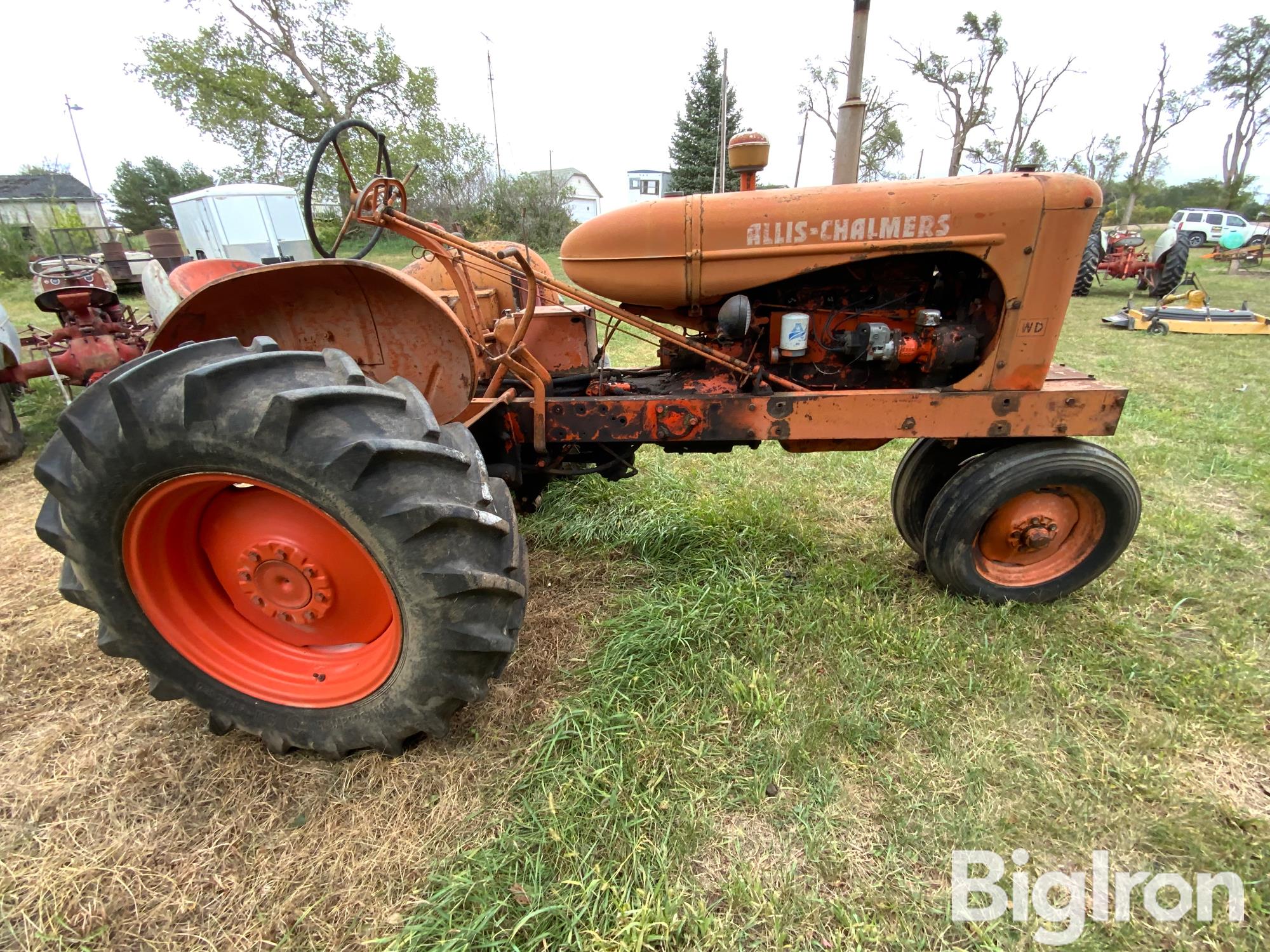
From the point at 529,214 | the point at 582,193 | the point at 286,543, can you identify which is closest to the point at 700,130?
the point at 529,214

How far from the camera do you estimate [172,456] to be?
1.45m

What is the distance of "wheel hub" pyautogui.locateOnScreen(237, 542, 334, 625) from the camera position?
1.71 metres

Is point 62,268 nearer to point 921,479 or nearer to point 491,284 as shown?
point 491,284

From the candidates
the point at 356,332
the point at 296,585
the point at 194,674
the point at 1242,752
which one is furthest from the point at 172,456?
the point at 1242,752

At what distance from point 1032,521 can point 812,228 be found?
1311 millimetres

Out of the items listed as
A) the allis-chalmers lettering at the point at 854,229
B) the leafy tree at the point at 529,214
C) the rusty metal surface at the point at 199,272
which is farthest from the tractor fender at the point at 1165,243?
the leafy tree at the point at 529,214

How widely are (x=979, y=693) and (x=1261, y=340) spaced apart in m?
8.18

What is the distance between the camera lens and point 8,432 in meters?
4.14

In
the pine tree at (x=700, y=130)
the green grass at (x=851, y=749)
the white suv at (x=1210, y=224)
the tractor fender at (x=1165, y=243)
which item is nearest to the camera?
the green grass at (x=851, y=749)

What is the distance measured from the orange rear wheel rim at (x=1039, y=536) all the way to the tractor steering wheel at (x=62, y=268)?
263 inches

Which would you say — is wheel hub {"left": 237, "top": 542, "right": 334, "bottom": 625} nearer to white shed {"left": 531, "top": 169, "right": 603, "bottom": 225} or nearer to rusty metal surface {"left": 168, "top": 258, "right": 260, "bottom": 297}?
rusty metal surface {"left": 168, "top": 258, "right": 260, "bottom": 297}

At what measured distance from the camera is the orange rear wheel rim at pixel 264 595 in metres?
1.70

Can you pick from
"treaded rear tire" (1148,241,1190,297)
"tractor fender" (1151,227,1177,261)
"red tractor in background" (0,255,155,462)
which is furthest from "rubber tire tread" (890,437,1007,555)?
"tractor fender" (1151,227,1177,261)

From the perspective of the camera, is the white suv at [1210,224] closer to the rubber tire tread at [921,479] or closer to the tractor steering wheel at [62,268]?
the rubber tire tread at [921,479]
